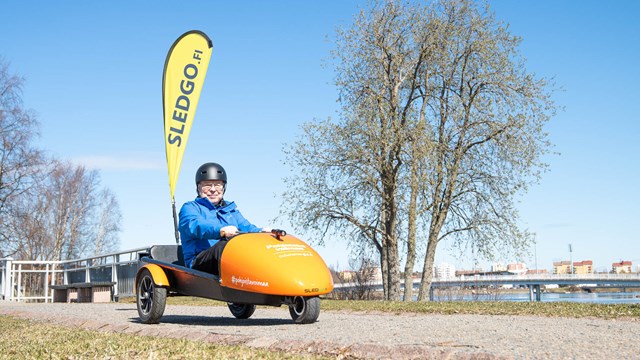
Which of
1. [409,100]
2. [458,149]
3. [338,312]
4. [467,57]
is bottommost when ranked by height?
[338,312]

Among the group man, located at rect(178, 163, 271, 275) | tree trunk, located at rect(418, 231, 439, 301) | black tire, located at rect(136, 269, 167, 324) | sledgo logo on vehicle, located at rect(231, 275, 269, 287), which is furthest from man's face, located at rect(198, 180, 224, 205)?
tree trunk, located at rect(418, 231, 439, 301)

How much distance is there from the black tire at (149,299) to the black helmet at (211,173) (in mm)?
1341

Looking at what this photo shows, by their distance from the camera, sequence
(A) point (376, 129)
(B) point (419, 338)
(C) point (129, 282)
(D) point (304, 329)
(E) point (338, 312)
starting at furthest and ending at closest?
1. (A) point (376, 129)
2. (C) point (129, 282)
3. (E) point (338, 312)
4. (D) point (304, 329)
5. (B) point (419, 338)

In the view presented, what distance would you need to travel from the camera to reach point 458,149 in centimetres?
2362

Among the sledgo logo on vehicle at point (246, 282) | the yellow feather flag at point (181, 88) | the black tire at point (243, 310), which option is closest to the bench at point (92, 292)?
the yellow feather flag at point (181, 88)

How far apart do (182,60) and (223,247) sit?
651 centimetres

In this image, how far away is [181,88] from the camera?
1234 centimetres

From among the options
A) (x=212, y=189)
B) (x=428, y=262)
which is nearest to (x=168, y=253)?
(x=212, y=189)

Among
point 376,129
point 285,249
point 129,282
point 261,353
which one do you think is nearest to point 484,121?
point 376,129

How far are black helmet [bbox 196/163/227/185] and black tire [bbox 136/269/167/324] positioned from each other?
1.34m

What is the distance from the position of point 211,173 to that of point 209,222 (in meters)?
0.70

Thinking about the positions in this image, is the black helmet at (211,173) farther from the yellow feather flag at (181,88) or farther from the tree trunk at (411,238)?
the tree trunk at (411,238)

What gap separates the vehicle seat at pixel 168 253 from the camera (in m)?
8.32

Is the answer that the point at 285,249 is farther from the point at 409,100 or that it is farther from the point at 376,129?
the point at 409,100
